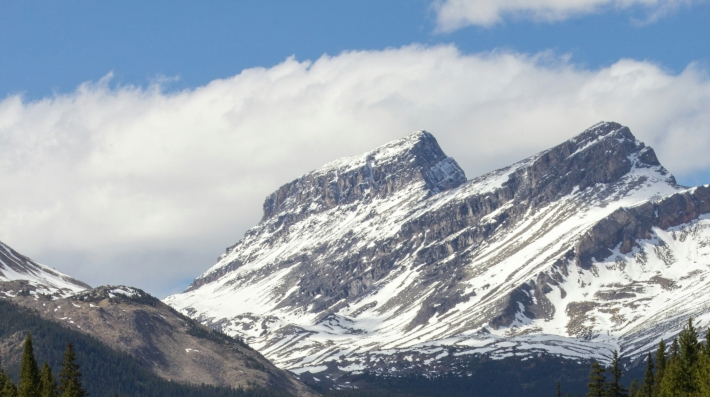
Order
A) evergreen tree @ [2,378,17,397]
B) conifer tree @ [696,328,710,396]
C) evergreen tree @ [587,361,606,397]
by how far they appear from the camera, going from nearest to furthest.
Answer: conifer tree @ [696,328,710,396]
evergreen tree @ [2,378,17,397]
evergreen tree @ [587,361,606,397]

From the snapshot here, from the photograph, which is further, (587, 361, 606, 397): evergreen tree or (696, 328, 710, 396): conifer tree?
(587, 361, 606, 397): evergreen tree

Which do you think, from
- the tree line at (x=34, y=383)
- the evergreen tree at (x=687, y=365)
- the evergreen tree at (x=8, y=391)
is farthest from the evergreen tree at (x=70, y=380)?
the evergreen tree at (x=687, y=365)

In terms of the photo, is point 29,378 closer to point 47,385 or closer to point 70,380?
point 47,385

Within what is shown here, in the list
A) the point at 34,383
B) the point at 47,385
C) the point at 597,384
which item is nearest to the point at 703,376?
the point at 597,384

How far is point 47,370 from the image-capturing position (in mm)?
Result: 174875

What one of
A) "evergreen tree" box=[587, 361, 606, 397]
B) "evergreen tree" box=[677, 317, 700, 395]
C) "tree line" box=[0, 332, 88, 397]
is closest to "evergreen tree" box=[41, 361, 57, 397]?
"tree line" box=[0, 332, 88, 397]

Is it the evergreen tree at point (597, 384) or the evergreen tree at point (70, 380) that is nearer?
the evergreen tree at point (597, 384)

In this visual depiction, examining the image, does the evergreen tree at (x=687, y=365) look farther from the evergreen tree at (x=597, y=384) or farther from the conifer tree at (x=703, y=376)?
the evergreen tree at (x=597, y=384)

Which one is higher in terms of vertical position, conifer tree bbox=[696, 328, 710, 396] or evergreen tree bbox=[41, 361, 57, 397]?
conifer tree bbox=[696, 328, 710, 396]

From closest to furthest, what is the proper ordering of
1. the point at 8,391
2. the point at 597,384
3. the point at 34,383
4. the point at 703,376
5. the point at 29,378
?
the point at 703,376 → the point at 8,391 → the point at 597,384 → the point at 29,378 → the point at 34,383

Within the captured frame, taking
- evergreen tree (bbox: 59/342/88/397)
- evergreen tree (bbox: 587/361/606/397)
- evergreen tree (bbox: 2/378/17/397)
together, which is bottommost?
evergreen tree (bbox: 2/378/17/397)

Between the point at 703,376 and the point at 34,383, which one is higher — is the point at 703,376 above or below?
above

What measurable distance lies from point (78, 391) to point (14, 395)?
33.5 ft

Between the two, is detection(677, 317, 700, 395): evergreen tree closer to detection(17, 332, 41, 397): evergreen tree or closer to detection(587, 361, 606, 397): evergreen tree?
detection(587, 361, 606, 397): evergreen tree
